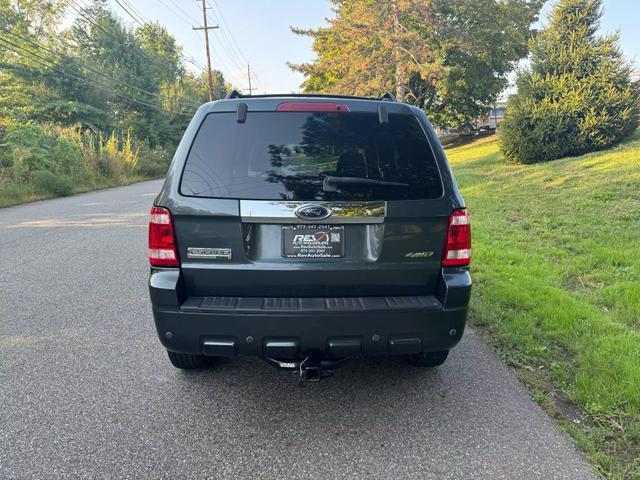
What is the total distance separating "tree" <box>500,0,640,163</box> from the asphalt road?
43.7 feet

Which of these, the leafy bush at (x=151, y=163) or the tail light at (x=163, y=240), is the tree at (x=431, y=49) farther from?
the tail light at (x=163, y=240)

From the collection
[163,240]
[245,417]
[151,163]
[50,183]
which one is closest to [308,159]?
[163,240]

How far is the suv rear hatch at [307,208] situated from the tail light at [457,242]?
0.18ft

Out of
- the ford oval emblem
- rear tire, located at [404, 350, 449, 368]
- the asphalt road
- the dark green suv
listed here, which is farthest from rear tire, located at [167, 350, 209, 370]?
rear tire, located at [404, 350, 449, 368]

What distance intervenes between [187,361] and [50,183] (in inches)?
619

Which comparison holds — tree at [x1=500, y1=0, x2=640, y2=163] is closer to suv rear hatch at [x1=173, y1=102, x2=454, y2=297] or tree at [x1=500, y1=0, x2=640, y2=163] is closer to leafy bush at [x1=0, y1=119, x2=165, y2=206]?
suv rear hatch at [x1=173, y1=102, x2=454, y2=297]

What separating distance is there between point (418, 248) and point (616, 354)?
1.92 m

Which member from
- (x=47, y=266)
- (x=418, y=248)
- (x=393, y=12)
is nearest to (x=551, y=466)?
(x=418, y=248)

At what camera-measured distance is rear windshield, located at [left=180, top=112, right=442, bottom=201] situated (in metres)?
2.32

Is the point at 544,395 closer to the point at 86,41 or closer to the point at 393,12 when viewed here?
the point at 393,12

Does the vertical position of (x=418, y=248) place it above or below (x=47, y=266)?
above

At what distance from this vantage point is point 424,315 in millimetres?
2336

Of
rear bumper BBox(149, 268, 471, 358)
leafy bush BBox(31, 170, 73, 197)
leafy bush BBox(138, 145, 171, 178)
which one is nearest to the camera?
rear bumper BBox(149, 268, 471, 358)

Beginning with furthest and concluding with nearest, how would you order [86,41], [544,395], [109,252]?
[86,41] → [109,252] → [544,395]
